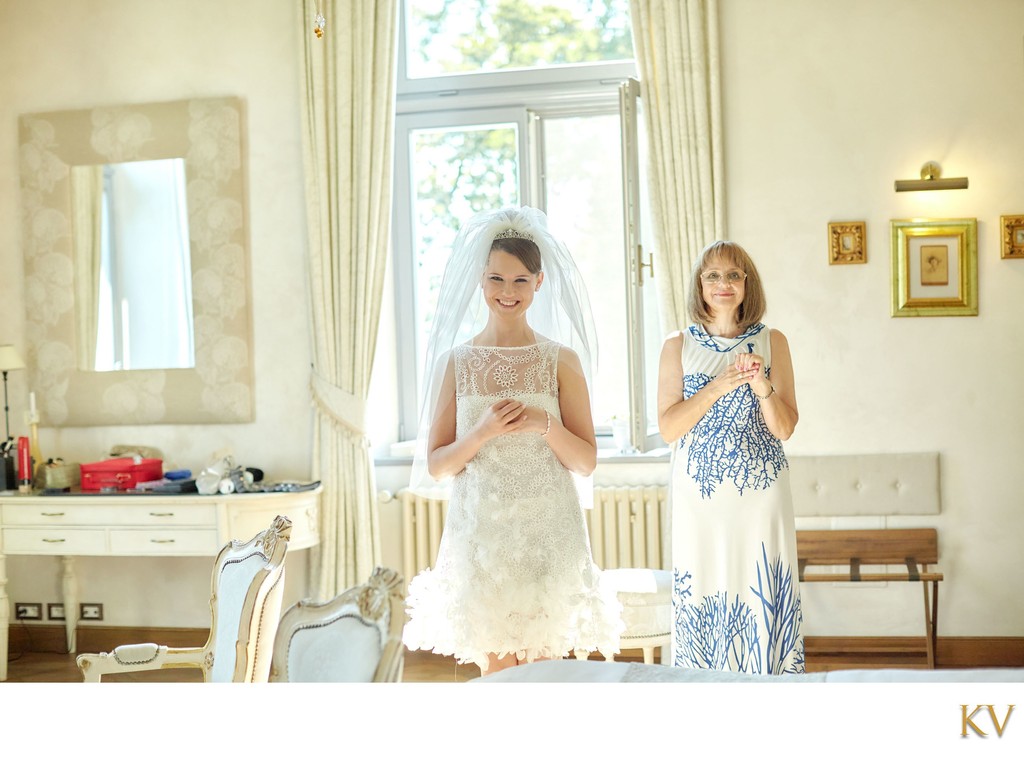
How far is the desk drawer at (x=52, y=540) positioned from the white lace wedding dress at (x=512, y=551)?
2521 mm

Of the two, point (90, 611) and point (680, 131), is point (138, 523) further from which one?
point (680, 131)

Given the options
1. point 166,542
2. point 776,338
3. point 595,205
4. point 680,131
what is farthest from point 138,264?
point 776,338

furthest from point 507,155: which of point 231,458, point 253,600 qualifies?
point 253,600

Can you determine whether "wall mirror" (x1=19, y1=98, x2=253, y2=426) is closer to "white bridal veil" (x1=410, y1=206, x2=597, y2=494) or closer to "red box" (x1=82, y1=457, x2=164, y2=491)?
"red box" (x1=82, y1=457, x2=164, y2=491)

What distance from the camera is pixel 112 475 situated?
4977 mm

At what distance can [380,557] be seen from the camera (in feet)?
17.0

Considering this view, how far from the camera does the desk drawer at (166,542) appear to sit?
4.79 metres

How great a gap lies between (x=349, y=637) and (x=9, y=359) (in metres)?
4.09

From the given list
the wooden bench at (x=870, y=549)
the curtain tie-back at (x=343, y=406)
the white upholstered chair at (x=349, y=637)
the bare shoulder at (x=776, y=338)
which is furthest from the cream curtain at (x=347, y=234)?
the white upholstered chair at (x=349, y=637)

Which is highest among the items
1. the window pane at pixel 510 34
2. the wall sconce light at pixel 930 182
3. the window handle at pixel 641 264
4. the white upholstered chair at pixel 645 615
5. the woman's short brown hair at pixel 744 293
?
the window pane at pixel 510 34

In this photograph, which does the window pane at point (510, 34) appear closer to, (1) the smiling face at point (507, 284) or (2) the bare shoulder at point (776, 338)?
(2) the bare shoulder at point (776, 338)

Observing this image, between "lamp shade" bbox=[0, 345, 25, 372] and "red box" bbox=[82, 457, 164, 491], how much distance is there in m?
0.68
